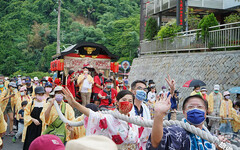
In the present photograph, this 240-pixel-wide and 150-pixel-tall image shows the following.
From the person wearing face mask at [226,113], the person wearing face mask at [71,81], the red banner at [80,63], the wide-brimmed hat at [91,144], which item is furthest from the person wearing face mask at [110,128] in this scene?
the red banner at [80,63]

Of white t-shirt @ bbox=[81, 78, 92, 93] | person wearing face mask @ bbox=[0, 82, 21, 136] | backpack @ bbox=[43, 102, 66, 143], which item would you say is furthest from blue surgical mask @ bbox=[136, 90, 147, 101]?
white t-shirt @ bbox=[81, 78, 92, 93]

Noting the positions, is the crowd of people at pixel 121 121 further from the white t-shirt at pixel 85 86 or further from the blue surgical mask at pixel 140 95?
the white t-shirt at pixel 85 86

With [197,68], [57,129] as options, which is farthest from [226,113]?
[197,68]

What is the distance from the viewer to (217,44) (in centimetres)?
1558

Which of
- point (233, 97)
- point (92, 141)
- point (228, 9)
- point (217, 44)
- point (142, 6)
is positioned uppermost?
point (142, 6)

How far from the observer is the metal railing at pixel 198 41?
48.0ft

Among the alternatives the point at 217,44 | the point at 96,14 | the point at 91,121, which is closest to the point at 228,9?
the point at 217,44

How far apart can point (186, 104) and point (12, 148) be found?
6858mm

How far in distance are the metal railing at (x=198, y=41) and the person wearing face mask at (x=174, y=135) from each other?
1232 cm

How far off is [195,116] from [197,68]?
46.7ft

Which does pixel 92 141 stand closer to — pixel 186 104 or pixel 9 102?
pixel 186 104

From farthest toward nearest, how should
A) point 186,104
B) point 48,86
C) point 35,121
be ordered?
point 48,86, point 35,121, point 186,104

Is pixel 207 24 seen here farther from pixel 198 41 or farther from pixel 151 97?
pixel 151 97

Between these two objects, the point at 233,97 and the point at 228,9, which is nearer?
the point at 233,97
